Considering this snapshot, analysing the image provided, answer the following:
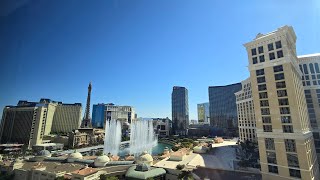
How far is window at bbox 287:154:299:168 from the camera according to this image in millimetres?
28858

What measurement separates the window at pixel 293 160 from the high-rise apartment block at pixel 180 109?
127458 millimetres

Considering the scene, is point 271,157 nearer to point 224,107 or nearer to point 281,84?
point 281,84

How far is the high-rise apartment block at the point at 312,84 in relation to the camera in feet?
142

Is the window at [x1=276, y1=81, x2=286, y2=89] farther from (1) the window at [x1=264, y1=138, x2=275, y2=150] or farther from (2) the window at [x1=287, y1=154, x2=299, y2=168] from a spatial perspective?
(2) the window at [x1=287, y1=154, x2=299, y2=168]

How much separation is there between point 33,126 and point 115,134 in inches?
1801

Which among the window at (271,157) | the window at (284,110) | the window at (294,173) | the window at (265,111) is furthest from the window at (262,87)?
the window at (294,173)

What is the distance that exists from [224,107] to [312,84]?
98.2 meters

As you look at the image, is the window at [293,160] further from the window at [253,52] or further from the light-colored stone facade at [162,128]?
the light-colored stone facade at [162,128]

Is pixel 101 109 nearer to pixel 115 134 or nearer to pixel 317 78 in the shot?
pixel 115 134

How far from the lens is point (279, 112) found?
31.7 meters

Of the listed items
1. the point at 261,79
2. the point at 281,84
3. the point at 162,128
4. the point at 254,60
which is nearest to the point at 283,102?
the point at 281,84

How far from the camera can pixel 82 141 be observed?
101250 millimetres

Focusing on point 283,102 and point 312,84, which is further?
point 312,84

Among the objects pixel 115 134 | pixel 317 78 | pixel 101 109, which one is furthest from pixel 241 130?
pixel 101 109
